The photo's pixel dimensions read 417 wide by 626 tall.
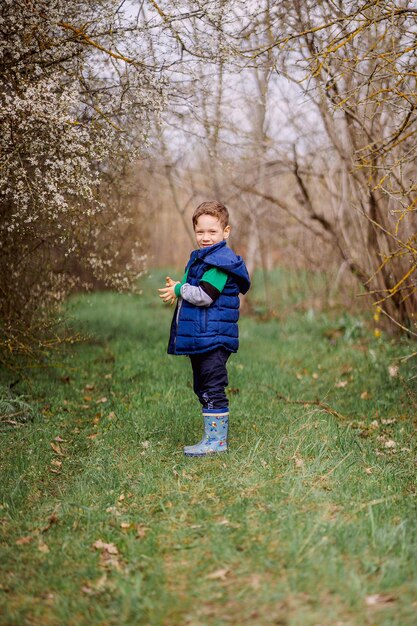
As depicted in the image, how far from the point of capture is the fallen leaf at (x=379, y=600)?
103 inches

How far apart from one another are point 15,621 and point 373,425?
10.7 feet

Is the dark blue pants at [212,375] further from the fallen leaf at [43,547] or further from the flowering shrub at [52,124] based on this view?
the flowering shrub at [52,124]

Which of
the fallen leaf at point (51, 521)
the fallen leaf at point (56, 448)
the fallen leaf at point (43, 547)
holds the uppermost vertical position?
the fallen leaf at point (56, 448)

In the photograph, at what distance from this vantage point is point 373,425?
511cm

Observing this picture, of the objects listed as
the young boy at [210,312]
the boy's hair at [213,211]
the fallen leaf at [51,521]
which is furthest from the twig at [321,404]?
the fallen leaf at [51,521]

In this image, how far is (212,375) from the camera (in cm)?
421

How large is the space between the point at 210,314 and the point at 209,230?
0.55 metres

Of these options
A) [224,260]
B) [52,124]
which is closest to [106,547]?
[224,260]

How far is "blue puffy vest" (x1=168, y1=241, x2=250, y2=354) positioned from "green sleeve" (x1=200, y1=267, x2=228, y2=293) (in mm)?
39

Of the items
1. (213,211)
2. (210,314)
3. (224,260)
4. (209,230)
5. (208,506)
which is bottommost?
(208,506)

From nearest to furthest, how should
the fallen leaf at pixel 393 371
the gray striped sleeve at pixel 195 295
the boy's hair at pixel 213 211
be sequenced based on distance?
the gray striped sleeve at pixel 195 295 → the boy's hair at pixel 213 211 → the fallen leaf at pixel 393 371

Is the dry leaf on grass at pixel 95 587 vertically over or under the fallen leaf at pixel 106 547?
under

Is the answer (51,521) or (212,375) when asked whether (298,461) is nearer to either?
(212,375)

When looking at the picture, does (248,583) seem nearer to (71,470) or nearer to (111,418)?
(71,470)
